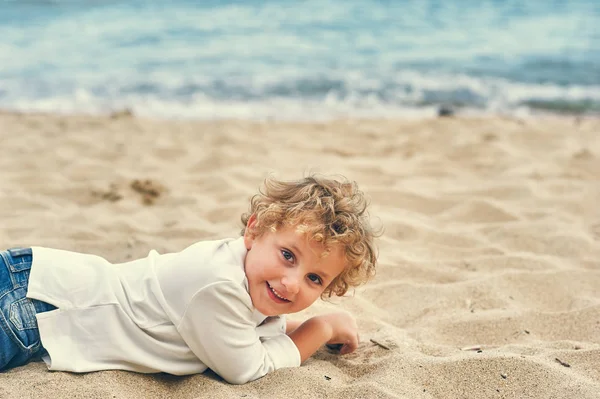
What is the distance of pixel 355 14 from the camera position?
44.5 ft

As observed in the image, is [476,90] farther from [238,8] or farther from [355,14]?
[238,8]

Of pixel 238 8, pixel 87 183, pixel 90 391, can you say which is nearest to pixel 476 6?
pixel 238 8

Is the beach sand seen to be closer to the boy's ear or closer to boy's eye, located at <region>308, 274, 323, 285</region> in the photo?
boy's eye, located at <region>308, 274, 323, 285</region>

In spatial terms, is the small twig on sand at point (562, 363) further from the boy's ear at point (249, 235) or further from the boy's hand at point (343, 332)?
the boy's ear at point (249, 235)

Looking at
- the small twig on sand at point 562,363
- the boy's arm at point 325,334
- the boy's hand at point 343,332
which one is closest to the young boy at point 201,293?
the boy's arm at point 325,334

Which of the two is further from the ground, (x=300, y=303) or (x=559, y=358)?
(x=300, y=303)

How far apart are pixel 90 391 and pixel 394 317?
133 cm

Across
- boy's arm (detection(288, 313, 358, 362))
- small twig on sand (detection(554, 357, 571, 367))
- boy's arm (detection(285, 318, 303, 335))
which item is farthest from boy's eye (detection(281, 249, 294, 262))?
small twig on sand (detection(554, 357, 571, 367))

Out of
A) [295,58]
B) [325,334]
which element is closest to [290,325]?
[325,334]

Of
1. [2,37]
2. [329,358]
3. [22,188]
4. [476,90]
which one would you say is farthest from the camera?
[2,37]

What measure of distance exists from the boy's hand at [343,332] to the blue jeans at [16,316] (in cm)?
100

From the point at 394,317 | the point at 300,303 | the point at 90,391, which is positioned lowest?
the point at 394,317

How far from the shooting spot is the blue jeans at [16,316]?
214cm

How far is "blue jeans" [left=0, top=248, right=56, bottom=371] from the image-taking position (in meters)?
2.14
